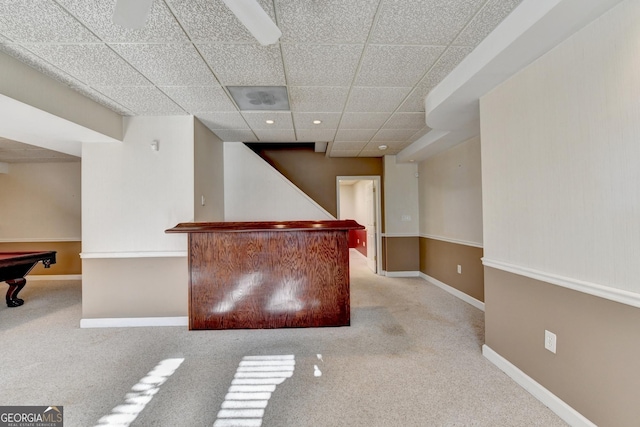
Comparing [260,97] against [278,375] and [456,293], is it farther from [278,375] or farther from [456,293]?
[456,293]

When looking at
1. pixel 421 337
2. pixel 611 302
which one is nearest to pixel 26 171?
pixel 421 337

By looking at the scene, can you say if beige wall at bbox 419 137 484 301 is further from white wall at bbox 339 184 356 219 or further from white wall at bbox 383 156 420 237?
white wall at bbox 339 184 356 219

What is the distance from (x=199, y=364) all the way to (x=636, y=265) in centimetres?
285

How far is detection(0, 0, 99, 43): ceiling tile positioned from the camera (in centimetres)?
145

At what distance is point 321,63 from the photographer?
6.68ft

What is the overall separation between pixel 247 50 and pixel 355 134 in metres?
2.26

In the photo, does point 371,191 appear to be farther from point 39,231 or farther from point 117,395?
point 39,231

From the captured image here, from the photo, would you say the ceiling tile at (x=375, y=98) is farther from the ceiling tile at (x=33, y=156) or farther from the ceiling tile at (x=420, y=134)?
the ceiling tile at (x=33, y=156)

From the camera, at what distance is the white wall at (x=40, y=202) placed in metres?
5.21

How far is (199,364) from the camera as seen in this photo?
222 cm

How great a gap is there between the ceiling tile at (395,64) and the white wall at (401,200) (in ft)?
9.59

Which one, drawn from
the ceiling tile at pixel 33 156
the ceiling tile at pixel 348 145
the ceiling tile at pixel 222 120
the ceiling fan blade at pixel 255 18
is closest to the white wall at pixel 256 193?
the ceiling tile at pixel 222 120

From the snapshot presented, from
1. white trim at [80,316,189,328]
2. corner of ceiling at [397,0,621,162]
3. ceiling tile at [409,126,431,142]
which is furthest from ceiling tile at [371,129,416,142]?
white trim at [80,316,189,328]

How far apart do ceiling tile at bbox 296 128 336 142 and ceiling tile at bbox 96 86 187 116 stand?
5.02 ft
